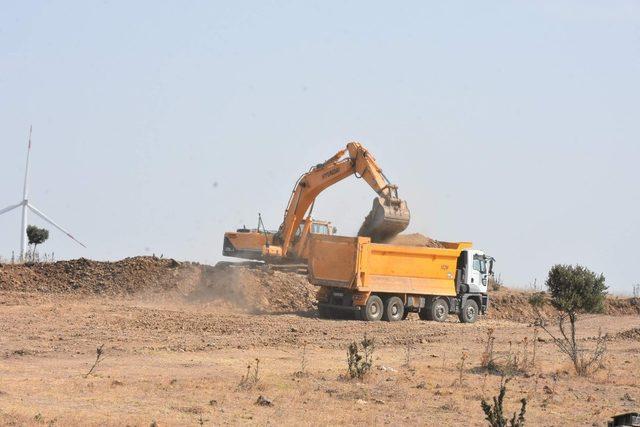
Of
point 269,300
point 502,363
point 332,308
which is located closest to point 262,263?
point 269,300

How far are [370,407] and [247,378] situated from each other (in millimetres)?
2561

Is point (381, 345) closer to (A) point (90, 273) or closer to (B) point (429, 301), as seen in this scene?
(B) point (429, 301)

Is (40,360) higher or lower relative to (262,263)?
lower

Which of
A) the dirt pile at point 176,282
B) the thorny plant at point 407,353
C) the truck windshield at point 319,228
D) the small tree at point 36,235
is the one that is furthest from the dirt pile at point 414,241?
the small tree at point 36,235

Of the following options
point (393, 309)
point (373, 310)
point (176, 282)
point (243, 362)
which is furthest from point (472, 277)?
point (243, 362)

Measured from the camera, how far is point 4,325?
27516 millimetres

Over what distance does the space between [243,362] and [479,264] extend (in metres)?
17.0

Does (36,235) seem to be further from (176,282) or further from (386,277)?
(386,277)

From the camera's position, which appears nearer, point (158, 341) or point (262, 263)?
point (158, 341)

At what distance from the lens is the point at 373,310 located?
3506 cm

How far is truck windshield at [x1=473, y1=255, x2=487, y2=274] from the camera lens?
126ft

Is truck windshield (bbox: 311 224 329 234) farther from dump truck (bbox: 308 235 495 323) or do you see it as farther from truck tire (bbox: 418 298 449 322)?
truck tire (bbox: 418 298 449 322)

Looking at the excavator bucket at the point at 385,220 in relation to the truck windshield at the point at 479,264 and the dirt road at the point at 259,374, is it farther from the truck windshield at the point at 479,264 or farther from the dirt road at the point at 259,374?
the dirt road at the point at 259,374

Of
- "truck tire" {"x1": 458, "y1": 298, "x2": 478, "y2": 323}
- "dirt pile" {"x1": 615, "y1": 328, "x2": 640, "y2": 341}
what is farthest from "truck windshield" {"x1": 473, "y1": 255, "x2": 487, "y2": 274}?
"dirt pile" {"x1": 615, "y1": 328, "x2": 640, "y2": 341}
